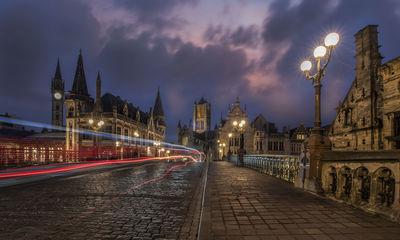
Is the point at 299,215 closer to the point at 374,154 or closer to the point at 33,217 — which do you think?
the point at 374,154

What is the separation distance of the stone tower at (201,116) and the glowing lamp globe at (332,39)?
408 ft

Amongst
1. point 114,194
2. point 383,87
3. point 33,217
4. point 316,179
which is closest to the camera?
point 33,217

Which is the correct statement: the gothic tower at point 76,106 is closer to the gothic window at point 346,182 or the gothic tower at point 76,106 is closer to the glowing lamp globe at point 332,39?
the glowing lamp globe at point 332,39

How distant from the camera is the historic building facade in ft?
20.3

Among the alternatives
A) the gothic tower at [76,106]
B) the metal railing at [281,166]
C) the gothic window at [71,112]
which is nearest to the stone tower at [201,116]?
the gothic tower at [76,106]

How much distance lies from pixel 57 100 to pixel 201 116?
2312 inches

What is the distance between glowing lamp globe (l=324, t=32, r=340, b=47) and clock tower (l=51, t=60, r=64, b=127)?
10071cm

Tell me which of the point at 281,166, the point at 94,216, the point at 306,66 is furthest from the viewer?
the point at 281,166

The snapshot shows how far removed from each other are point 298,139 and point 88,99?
53.2m

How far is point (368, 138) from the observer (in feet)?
109

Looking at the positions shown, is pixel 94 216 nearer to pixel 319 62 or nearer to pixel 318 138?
pixel 318 138

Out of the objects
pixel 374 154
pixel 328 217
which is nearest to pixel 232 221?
pixel 328 217

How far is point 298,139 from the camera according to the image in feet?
260

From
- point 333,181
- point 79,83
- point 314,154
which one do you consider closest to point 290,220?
point 333,181
